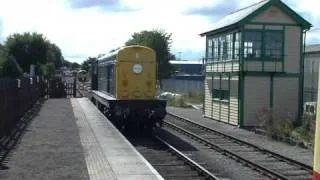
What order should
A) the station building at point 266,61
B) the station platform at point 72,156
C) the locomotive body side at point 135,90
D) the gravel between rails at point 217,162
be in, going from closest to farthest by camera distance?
the station platform at point 72,156, the gravel between rails at point 217,162, the locomotive body side at point 135,90, the station building at point 266,61

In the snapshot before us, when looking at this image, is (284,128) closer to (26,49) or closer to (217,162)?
(217,162)

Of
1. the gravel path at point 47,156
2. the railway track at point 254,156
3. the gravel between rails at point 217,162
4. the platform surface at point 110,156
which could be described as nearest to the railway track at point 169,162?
the gravel between rails at point 217,162

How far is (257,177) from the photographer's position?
534 inches

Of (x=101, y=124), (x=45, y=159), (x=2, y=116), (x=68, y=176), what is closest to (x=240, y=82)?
(x=101, y=124)

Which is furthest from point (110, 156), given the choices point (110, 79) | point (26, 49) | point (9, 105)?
point (26, 49)

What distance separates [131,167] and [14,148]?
439 centimetres

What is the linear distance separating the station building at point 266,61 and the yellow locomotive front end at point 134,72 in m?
5.87

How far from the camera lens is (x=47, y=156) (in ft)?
46.8

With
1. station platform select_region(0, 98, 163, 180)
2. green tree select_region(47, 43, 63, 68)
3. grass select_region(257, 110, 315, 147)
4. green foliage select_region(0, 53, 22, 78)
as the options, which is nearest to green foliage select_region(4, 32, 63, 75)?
green tree select_region(47, 43, 63, 68)

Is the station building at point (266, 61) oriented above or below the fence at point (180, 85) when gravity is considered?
above

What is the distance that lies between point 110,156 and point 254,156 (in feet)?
16.4

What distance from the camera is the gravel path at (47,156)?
11562 mm

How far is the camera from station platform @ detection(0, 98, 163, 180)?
1168cm

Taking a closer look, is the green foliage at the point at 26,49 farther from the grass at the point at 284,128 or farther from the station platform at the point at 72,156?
the grass at the point at 284,128
